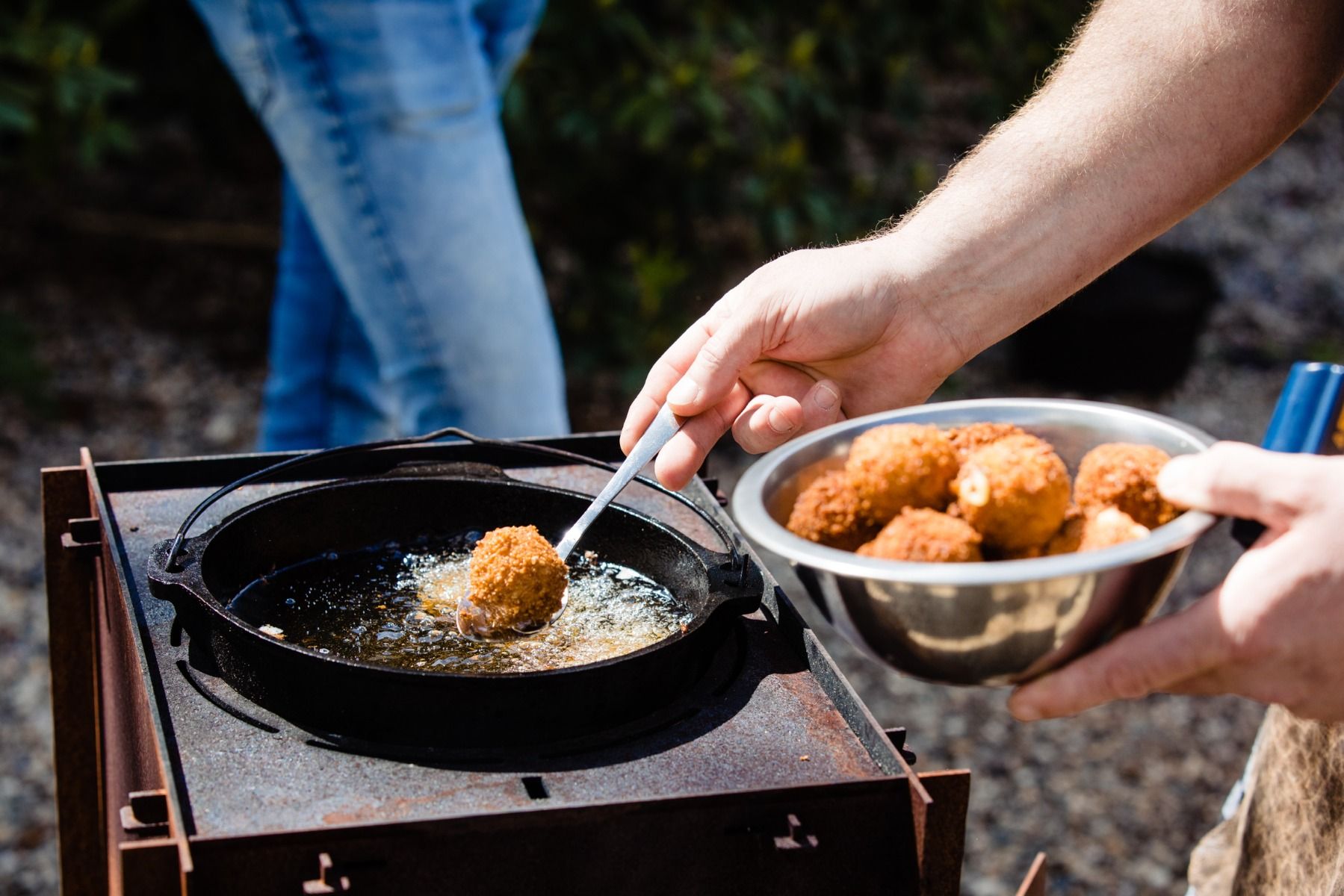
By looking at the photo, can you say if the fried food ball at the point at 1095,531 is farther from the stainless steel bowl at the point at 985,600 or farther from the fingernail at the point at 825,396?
the fingernail at the point at 825,396

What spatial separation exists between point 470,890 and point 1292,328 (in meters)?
5.41

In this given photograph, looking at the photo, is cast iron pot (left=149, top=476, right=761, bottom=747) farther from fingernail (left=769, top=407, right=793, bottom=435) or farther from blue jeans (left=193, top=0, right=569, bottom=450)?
blue jeans (left=193, top=0, right=569, bottom=450)

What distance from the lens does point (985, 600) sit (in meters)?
1.05

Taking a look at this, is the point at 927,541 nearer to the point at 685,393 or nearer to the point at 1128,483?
the point at 1128,483

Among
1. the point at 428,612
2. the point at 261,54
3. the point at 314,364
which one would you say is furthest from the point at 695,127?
the point at 428,612

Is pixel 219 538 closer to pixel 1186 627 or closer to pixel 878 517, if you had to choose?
pixel 878 517

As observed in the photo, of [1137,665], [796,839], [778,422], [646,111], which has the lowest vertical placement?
[796,839]

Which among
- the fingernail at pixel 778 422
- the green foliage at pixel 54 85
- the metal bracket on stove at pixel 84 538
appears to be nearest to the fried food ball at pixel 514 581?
the fingernail at pixel 778 422

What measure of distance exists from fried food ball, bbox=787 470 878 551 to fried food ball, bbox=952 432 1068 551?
0.10m

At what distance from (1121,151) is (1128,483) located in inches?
18.2

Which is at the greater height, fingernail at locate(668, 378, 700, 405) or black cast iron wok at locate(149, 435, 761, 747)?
fingernail at locate(668, 378, 700, 405)

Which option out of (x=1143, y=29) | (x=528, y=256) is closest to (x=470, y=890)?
(x=1143, y=29)

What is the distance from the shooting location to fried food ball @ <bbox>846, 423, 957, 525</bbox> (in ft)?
4.17

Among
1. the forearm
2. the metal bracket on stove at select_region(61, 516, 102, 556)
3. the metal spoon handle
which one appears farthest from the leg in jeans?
the forearm
